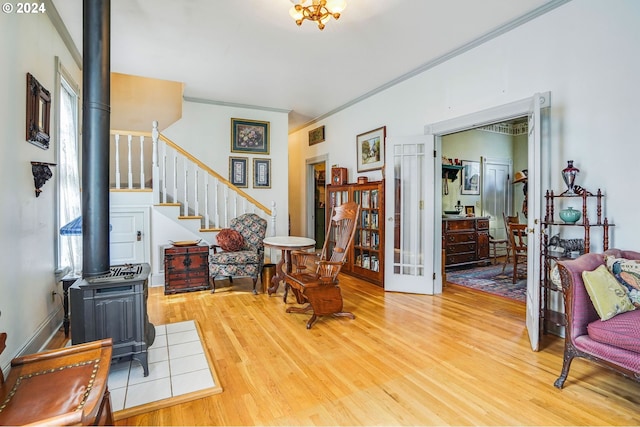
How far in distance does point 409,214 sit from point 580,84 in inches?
88.9

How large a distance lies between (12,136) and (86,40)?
84 centimetres

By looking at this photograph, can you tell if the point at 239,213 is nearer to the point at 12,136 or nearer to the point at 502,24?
the point at 12,136

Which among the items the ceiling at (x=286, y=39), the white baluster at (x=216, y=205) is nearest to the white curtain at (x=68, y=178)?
the ceiling at (x=286, y=39)

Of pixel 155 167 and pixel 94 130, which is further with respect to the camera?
pixel 155 167

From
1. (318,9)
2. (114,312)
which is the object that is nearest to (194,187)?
(114,312)

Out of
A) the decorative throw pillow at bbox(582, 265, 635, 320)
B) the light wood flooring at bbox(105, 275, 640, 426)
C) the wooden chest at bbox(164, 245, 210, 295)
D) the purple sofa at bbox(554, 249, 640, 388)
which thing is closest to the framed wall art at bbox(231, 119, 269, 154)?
the wooden chest at bbox(164, 245, 210, 295)

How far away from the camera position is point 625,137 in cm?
255

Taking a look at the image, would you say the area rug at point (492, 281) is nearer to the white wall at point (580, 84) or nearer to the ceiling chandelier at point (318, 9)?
the white wall at point (580, 84)

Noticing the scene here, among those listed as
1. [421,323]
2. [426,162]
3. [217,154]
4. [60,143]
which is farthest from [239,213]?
[421,323]

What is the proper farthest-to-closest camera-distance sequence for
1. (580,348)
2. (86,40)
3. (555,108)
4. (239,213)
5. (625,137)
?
(239,213) → (555,108) → (625,137) → (86,40) → (580,348)

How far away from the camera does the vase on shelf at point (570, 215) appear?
2682 mm

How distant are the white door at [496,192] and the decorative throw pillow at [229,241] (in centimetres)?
514

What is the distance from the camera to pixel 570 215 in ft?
8.87

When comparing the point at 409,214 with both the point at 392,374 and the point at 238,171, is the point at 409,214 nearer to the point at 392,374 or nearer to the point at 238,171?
the point at 392,374
